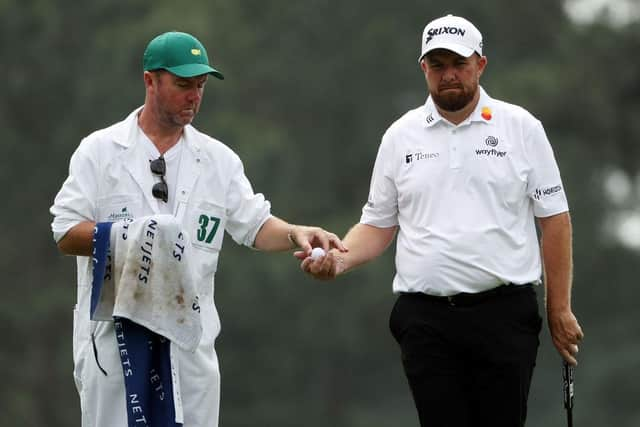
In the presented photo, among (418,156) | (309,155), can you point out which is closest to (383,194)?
(418,156)

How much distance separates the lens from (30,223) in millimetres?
30578

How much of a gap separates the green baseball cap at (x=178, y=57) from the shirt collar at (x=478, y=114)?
105 centimetres

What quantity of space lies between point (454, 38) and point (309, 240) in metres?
1.18

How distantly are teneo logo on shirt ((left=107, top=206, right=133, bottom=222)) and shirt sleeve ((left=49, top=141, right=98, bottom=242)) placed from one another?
0.27 ft

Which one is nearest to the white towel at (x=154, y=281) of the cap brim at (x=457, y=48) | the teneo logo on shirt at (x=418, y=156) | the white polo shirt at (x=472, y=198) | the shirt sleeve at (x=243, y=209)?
the shirt sleeve at (x=243, y=209)

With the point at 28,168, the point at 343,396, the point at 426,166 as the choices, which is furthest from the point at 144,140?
the point at 343,396

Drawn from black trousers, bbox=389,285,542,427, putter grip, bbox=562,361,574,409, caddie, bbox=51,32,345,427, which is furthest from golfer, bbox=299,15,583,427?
caddie, bbox=51,32,345,427

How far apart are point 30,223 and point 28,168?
1045 mm

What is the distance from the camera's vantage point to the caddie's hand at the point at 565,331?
7699mm

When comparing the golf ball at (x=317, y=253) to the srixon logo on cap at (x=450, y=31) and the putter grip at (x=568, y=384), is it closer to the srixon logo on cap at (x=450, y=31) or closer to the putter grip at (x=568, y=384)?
the srixon logo on cap at (x=450, y=31)

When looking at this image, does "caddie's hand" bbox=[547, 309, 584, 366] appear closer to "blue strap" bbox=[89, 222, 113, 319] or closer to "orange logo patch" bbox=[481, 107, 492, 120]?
"orange logo patch" bbox=[481, 107, 492, 120]

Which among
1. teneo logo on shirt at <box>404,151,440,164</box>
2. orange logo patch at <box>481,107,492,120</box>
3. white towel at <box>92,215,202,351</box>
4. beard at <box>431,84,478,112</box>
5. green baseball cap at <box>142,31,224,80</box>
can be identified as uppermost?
green baseball cap at <box>142,31,224,80</box>

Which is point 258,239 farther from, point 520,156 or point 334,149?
point 334,149

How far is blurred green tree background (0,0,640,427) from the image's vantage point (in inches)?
→ 1216
